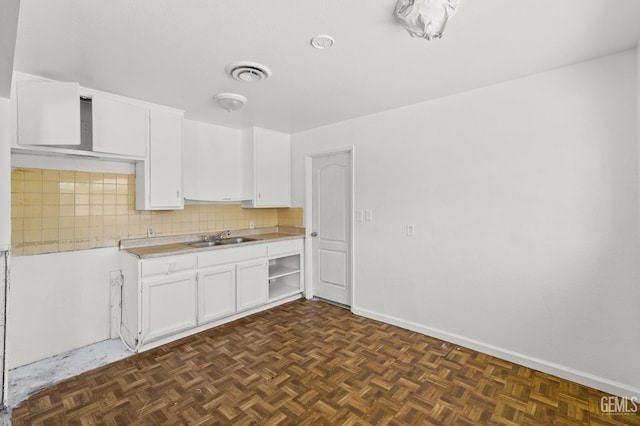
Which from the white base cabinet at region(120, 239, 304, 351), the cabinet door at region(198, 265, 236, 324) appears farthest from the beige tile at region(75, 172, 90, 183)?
the cabinet door at region(198, 265, 236, 324)

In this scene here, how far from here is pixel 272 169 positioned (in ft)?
13.8

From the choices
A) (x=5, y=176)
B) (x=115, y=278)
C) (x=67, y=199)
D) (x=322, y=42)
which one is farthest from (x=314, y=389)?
(x=67, y=199)

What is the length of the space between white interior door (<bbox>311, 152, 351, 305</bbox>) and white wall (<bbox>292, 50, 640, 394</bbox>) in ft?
1.59

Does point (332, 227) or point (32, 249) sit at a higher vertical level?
point (332, 227)

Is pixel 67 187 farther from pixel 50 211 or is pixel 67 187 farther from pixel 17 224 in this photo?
pixel 17 224

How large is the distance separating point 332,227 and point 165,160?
2.14 meters

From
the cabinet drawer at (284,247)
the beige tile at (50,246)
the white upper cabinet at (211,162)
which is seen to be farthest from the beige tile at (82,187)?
the cabinet drawer at (284,247)

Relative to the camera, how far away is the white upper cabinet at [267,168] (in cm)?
401

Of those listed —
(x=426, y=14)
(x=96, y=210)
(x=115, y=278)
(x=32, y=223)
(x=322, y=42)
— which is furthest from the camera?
(x=115, y=278)

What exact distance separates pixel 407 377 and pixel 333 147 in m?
2.68

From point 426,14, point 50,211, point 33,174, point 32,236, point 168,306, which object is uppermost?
point 426,14

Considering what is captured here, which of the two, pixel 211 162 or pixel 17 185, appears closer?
pixel 17 185

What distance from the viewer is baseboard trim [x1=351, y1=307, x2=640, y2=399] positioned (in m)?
2.12

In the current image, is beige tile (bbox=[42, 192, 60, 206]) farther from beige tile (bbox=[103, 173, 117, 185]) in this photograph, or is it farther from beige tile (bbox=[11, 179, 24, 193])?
beige tile (bbox=[103, 173, 117, 185])
